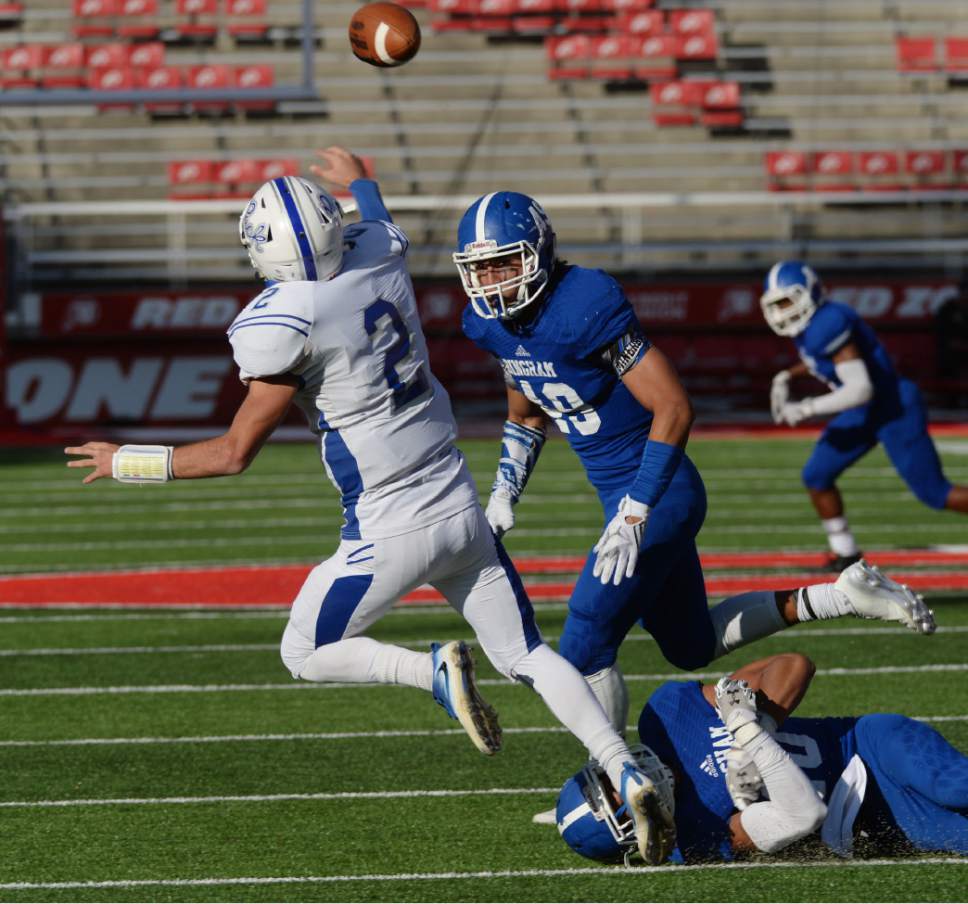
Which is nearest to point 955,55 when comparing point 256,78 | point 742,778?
point 256,78

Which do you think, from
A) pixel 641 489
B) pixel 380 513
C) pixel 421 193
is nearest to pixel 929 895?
pixel 641 489

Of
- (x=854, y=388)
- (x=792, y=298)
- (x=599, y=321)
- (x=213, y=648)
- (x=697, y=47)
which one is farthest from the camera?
(x=697, y=47)

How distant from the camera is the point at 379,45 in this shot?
21.1 ft

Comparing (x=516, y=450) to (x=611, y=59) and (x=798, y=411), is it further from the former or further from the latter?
(x=611, y=59)

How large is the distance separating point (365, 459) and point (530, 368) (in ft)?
1.95

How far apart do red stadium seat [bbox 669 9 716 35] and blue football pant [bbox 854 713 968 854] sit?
19.0 metres

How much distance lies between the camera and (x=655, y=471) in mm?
4480

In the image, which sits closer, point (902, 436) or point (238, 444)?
point (238, 444)

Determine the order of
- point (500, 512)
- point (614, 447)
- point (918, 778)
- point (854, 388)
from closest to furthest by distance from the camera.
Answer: point (918, 778), point (614, 447), point (500, 512), point (854, 388)

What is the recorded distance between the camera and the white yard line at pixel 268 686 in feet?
21.5

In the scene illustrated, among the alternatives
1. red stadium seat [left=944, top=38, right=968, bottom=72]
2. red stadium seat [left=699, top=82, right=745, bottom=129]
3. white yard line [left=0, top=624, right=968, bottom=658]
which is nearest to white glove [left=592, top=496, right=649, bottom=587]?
white yard line [left=0, top=624, right=968, bottom=658]

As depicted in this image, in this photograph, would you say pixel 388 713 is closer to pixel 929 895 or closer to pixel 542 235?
pixel 542 235

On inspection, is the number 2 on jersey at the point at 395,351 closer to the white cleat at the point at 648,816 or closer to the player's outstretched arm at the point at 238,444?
the player's outstretched arm at the point at 238,444

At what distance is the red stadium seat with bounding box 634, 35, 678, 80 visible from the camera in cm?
2177
